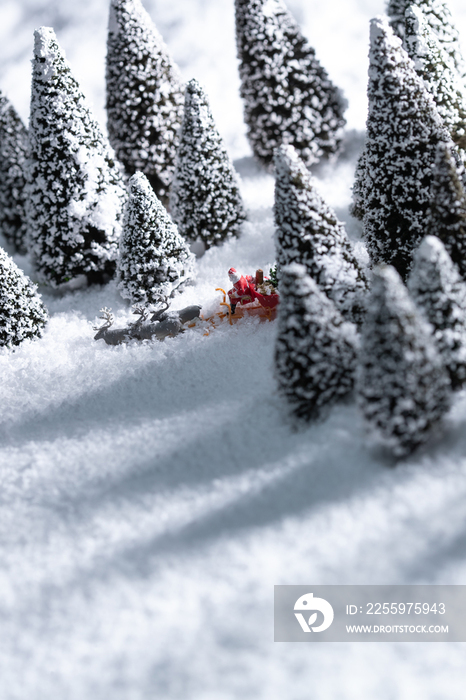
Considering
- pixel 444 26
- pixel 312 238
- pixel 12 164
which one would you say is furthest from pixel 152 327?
pixel 444 26

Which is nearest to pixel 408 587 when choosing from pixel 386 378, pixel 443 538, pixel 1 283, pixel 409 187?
pixel 443 538

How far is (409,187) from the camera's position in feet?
32.4

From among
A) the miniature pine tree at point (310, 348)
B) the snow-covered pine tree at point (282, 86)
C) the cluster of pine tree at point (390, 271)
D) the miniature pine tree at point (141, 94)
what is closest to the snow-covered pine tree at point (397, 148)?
the cluster of pine tree at point (390, 271)

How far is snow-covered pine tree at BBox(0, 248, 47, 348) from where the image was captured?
11.6 meters

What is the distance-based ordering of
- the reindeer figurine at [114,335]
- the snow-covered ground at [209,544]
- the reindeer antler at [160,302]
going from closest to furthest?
the snow-covered ground at [209,544]
the reindeer figurine at [114,335]
the reindeer antler at [160,302]

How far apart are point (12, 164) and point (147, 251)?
8.24m

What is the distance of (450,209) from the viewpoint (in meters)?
7.85

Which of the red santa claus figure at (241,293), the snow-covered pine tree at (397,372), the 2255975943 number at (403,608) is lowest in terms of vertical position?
the 2255975943 number at (403,608)

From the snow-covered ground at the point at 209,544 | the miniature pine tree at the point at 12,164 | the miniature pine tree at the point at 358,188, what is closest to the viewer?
the snow-covered ground at the point at 209,544

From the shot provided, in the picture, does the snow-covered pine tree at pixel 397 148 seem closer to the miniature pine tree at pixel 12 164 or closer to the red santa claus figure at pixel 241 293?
the red santa claus figure at pixel 241 293

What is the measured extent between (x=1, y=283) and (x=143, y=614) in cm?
783

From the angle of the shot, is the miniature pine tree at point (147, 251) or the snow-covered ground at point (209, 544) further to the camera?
the miniature pine tree at point (147, 251)

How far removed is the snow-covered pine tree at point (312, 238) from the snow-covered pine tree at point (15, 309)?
Answer: 19.7 feet

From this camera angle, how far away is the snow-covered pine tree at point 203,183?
14.0 metres
